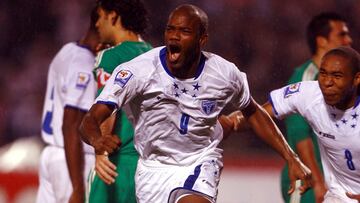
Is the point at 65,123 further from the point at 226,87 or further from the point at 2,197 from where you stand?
the point at 2,197

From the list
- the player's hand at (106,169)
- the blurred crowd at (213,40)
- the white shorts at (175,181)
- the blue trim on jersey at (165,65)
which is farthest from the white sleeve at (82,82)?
the blurred crowd at (213,40)

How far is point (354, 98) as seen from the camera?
626 centimetres

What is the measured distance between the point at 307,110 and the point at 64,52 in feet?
5.78

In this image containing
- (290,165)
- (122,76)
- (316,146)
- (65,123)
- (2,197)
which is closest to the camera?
(122,76)

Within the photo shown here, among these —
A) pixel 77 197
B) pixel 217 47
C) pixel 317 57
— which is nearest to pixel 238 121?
pixel 77 197

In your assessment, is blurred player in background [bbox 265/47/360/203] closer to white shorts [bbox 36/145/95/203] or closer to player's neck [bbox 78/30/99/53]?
player's neck [bbox 78/30/99/53]

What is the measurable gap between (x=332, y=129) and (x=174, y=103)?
37.7 inches

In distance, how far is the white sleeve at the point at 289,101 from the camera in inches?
251

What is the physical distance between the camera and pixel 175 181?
586 cm

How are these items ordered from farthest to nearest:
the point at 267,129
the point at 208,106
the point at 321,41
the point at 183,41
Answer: the point at 321,41 → the point at 267,129 → the point at 208,106 → the point at 183,41

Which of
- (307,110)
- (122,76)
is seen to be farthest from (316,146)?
(122,76)

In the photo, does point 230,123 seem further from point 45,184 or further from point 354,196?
point 45,184

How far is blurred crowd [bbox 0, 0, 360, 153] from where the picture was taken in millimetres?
9875

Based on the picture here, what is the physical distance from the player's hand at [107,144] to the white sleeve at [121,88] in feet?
0.88
